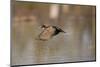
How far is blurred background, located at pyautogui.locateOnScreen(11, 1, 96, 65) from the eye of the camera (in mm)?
2586

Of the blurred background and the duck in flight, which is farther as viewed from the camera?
the duck in flight

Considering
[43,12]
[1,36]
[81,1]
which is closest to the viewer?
[1,36]

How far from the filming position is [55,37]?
9.09ft

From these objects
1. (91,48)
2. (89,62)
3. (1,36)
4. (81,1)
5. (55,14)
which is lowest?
(89,62)

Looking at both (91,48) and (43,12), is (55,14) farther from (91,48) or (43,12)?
(91,48)

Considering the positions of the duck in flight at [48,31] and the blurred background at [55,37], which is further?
the duck in flight at [48,31]

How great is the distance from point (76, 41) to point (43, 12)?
0.67 m

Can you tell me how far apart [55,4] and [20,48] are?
81cm

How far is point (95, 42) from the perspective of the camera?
2971 mm

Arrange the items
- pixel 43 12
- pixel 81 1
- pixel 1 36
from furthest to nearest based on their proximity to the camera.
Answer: pixel 81 1
pixel 43 12
pixel 1 36

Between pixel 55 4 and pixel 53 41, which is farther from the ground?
pixel 55 4

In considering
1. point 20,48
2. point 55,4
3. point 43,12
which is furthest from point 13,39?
point 55,4

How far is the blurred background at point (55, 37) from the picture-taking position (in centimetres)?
259

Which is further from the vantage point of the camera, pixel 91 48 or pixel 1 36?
pixel 91 48
